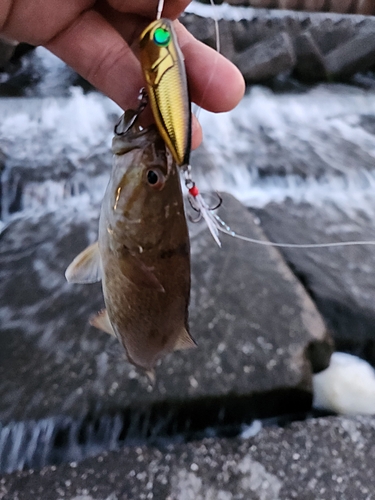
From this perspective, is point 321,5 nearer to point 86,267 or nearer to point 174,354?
point 174,354

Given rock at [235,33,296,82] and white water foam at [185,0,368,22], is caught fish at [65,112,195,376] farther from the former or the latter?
white water foam at [185,0,368,22]

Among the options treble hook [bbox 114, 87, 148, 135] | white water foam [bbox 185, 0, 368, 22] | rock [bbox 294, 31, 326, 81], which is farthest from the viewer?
white water foam [bbox 185, 0, 368, 22]

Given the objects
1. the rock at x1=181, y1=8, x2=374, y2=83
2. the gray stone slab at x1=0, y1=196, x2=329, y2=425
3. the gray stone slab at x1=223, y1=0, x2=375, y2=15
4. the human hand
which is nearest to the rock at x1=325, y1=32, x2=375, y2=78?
the rock at x1=181, y1=8, x2=374, y2=83

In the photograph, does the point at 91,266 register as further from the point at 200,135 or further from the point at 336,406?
the point at 336,406

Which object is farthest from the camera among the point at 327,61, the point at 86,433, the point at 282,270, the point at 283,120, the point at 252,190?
the point at 327,61

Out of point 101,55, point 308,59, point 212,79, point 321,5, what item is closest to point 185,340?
point 212,79

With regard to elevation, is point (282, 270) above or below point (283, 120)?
above

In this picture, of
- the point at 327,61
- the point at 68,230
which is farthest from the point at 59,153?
the point at 327,61
